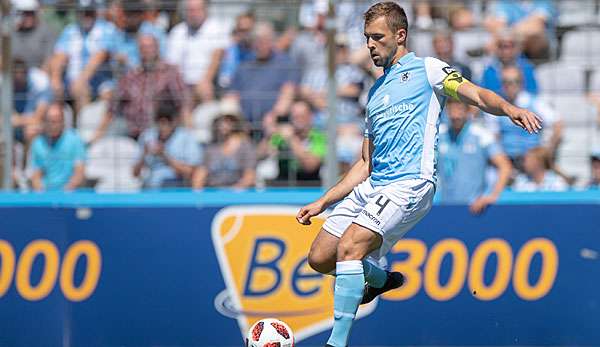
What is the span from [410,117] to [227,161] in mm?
3403

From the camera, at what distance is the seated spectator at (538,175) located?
9180 millimetres

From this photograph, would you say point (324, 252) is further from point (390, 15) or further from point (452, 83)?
point (390, 15)

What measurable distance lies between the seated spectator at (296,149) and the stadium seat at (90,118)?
1466 mm

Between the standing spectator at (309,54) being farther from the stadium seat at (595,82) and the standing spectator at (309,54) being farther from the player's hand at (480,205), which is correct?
the stadium seat at (595,82)

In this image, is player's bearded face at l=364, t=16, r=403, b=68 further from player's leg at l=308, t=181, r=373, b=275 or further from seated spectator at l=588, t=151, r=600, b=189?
seated spectator at l=588, t=151, r=600, b=189

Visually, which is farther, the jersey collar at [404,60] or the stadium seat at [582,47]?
the stadium seat at [582,47]

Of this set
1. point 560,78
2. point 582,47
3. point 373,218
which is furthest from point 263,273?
point 582,47

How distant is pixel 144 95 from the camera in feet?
31.1

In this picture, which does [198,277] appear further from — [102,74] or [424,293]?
[102,74]

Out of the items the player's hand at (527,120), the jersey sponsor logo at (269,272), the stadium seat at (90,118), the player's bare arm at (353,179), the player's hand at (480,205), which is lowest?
the jersey sponsor logo at (269,272)

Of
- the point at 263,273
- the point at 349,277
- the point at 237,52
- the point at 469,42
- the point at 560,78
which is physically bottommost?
the point at 263,273

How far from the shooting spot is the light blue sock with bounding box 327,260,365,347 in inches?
243

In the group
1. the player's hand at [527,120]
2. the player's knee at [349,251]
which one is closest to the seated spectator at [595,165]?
the player's knee at [349,251]

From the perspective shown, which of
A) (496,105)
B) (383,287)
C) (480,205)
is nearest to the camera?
(496,105)
